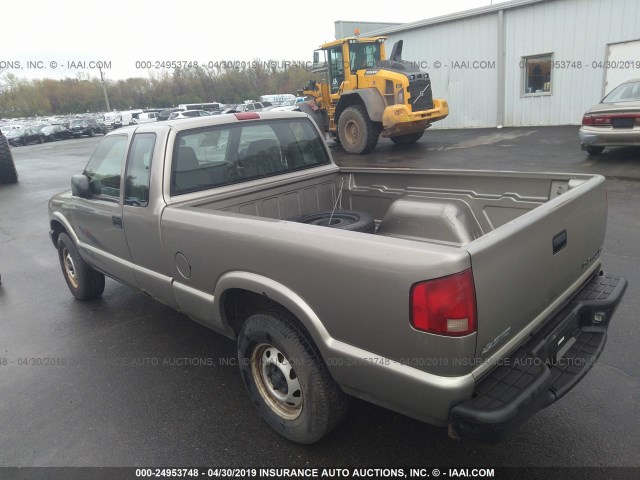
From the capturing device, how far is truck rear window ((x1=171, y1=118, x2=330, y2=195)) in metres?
3.40

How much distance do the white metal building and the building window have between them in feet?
0.10

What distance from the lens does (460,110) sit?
717 inches

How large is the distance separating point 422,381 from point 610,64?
15.7 m

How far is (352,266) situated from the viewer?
2.05 m

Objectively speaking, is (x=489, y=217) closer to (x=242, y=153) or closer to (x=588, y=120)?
(x=242, y=153)

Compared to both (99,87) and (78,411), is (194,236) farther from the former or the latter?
(99,87)

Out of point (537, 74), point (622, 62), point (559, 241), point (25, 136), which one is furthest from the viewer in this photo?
point (25, 136)

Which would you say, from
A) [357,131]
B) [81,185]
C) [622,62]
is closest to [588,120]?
[357,131]

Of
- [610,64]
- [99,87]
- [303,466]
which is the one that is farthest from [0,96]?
[303,466]

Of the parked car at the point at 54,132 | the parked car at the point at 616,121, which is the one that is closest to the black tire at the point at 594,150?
the parked car at the point at 616,121

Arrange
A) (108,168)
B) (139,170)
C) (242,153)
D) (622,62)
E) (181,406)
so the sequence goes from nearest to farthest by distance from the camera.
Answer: (181,406)
(139,170)
(242,153)
(108,168)
(622,62)

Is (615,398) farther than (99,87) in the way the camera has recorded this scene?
No

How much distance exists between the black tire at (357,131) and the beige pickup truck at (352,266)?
8810 millimetres

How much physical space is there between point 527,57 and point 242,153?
15407 mm
